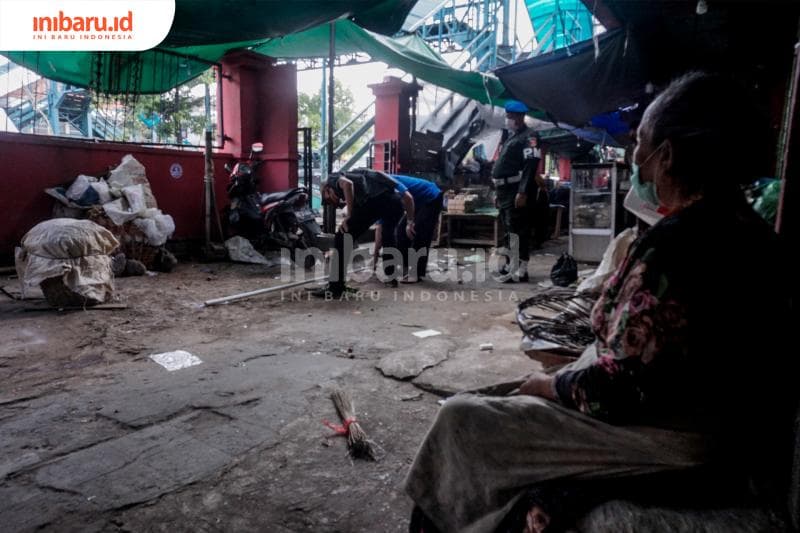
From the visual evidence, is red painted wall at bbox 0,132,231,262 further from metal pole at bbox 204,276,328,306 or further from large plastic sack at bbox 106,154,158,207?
metal pole at bbox 204,276,328,306

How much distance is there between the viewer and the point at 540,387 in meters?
1.33

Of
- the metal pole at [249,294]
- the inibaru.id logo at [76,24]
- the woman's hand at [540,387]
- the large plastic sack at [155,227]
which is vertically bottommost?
the metal pole at [249,294]

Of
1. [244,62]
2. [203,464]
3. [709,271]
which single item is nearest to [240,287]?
[203,464]

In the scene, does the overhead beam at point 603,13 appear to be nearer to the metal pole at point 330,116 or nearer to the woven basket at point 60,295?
the metal pole at point 330,116

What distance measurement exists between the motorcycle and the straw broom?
5.20 m

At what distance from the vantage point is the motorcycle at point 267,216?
7930 millimetres

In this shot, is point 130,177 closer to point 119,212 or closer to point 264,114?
point 119,212

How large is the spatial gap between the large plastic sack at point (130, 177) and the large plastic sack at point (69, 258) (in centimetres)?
208

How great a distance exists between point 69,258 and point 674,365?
496 centimetres

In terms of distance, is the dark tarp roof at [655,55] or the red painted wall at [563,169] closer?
the dark tarp roof at [655,55]

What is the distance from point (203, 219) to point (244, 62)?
2773 millimetres

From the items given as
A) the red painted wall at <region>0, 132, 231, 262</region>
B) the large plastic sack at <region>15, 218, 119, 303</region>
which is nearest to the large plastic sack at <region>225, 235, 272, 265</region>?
the red painted wall at <region>0, 132, 231, 262</region>

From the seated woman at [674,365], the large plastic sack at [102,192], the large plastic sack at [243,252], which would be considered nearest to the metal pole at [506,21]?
the large plastic sack at [243,252]

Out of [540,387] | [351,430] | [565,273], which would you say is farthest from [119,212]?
[540,387]
